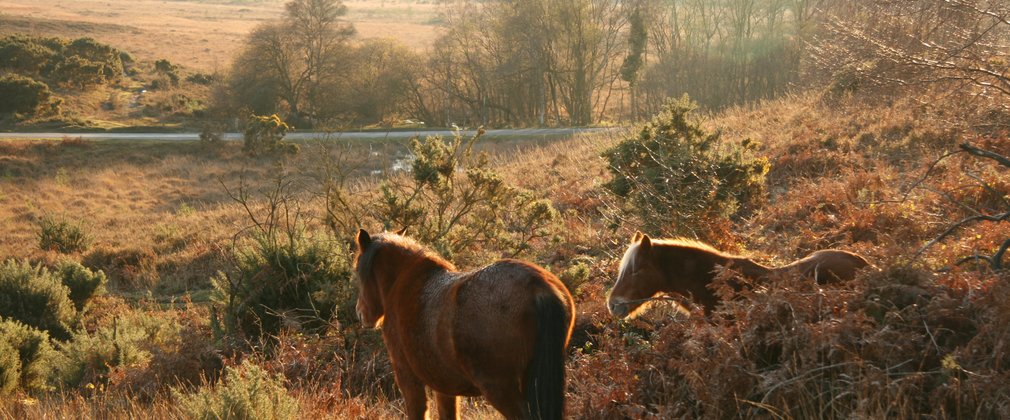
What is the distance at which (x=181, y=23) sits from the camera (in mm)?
103062

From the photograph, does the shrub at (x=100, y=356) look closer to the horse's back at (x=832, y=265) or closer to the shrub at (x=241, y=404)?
the shrub at (x=241, y=404)

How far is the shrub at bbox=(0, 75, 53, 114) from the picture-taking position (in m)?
43.5

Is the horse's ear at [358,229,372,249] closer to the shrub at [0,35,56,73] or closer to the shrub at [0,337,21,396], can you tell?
the shrub at [0,337,21,396]

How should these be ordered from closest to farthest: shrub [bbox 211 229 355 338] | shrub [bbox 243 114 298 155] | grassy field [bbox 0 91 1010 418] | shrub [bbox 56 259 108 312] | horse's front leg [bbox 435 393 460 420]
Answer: grassy field [bbox 0 91 1010 418] → horse's front leg [bbox 435 393 460 420] → shrub [bbox 211 229 355 338] → shrub [bbox 56 259 108 312] → shrub [bbox 243 114 298 155]

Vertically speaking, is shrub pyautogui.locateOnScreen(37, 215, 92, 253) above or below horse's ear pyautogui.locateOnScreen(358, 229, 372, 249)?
below

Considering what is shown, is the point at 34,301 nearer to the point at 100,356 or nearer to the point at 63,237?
the point at 100,356

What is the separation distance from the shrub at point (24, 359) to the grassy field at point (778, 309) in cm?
85

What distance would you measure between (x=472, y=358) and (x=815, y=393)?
204 cm

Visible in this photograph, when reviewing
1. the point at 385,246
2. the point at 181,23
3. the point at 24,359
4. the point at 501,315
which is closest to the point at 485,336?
the point at 501,315

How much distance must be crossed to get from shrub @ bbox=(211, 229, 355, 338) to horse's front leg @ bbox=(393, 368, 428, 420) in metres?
4.95

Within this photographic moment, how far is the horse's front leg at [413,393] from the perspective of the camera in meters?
4.88

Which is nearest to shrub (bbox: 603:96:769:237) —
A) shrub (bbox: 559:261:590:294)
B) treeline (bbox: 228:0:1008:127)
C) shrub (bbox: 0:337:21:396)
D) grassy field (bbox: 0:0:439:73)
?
shrub (bbox: 559:261:590:294)

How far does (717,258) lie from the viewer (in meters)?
6.39

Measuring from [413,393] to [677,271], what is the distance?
2.52 metres
